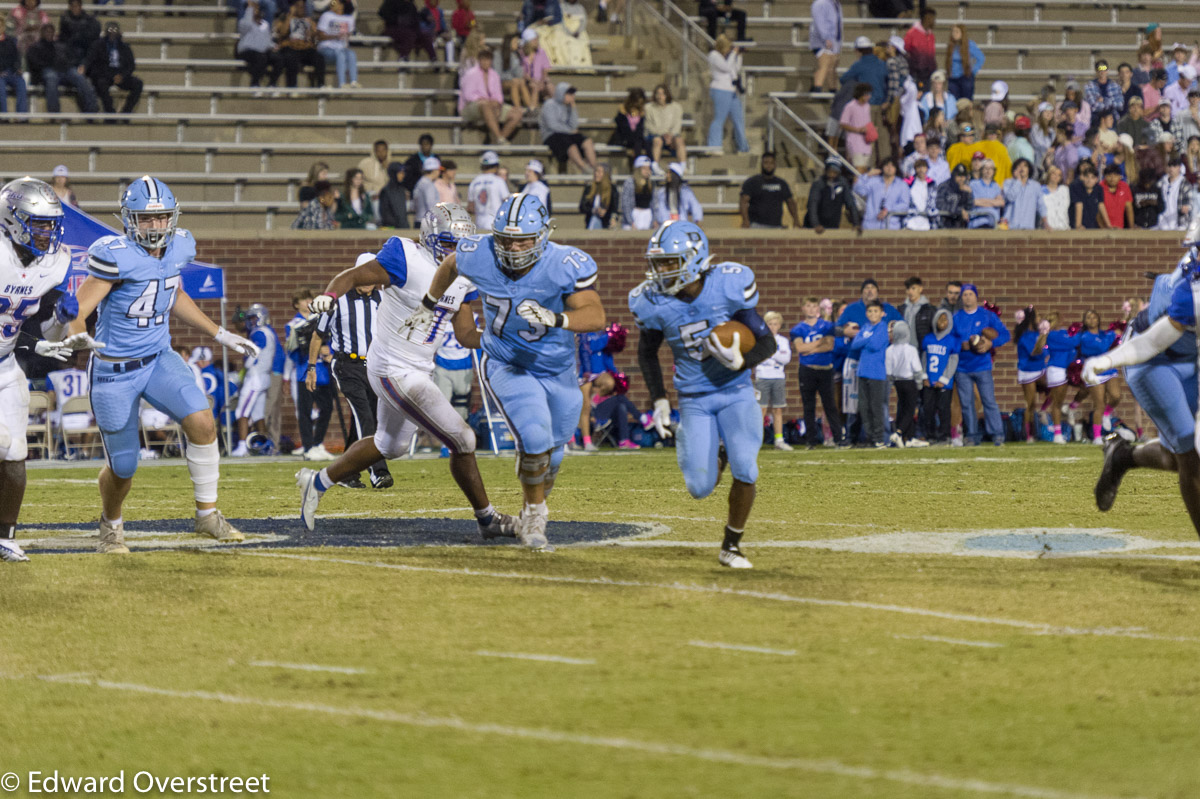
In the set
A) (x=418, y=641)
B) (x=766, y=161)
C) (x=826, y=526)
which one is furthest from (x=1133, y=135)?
(x=418, y=641)

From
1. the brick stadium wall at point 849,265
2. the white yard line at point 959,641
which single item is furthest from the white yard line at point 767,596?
the brick stadium wall at point 849,265

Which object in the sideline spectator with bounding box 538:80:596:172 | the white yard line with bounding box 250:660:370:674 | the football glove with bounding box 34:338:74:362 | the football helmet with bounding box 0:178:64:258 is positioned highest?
the sideline spectator with bounding box 538:80:596:172

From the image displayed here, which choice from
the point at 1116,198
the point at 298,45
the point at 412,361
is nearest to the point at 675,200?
the point at 298,45

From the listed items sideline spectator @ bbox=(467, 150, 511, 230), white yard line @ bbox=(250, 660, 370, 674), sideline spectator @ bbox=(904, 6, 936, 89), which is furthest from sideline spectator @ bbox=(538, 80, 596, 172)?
white yard line @ bbox=(250, 660, 370, 674)

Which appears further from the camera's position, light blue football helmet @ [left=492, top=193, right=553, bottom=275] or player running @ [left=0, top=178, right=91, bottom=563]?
light blue football helmet @ [left=492, top=193, right=553, bottom=275]

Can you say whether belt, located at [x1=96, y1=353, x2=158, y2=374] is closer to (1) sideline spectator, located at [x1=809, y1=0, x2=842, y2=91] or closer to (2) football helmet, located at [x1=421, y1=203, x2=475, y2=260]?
(2) football helmet, located at [x1=421, y1=203, x2=475, y2=260]

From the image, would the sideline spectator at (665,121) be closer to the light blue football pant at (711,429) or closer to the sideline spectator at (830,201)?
the sideline spectator at (830,201)

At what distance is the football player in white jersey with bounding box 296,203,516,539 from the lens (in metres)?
9.16

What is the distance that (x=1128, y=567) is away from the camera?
7984 mm

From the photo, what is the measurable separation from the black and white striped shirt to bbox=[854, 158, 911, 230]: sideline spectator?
9.90 m

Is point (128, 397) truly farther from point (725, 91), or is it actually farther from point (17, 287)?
point (725, 91)

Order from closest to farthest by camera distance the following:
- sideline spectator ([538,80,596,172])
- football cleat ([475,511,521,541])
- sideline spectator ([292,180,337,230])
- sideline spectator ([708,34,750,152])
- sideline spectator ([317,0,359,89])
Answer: football cleat ([475,511,521,541]) < sideline spectator ([292,180,337,230]) < sideline spectator ([538,80,596,172]) < sideline spectator ([317,0,359,89]) < sideline spectator ([708,34,750,152])

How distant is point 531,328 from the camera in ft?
28.2

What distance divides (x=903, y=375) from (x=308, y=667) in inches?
523
